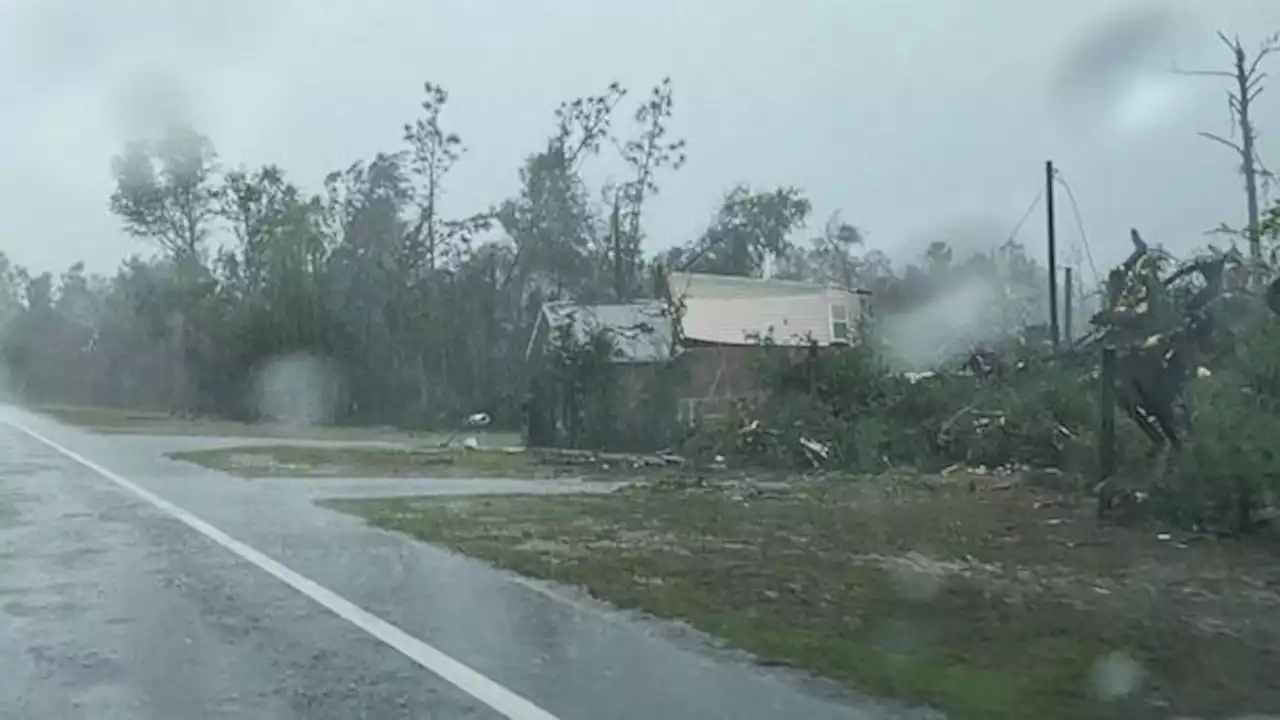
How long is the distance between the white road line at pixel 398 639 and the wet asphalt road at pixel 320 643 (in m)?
0.03

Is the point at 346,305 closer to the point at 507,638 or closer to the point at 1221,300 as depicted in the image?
the point at 1221,300

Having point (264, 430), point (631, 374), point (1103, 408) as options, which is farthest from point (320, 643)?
point (264, 430)

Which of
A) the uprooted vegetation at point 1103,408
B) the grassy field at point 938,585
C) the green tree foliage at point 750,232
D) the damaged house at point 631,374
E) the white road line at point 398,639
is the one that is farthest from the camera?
the green tree foliage at point 750,232

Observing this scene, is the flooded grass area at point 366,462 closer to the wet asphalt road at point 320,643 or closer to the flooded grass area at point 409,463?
the flooded grass area at point 409,463

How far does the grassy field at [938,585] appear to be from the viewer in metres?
9.11

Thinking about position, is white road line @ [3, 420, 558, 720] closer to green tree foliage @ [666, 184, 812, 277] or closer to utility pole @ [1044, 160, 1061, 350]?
utility pole @ [1044, 160, 1061, 350]

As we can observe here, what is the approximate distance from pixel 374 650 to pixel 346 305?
48.6 metres

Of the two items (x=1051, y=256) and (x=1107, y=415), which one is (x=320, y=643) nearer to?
(x=1107, y=415)

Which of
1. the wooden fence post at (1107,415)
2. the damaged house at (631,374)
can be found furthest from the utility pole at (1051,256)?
the wooden fence post at (1107,415)

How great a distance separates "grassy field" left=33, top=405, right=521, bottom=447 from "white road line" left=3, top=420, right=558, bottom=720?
79.1 feet

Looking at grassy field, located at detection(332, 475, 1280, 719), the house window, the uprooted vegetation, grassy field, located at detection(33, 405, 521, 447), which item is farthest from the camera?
the house window

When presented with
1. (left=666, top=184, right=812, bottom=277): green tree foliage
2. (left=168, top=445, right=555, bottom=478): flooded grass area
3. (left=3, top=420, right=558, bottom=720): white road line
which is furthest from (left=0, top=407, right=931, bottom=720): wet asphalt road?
(left=666, top=184, right=812, bottom=277): green tree foliage

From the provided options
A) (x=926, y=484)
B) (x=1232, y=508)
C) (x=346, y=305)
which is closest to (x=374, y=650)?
(x=1232, y=508)

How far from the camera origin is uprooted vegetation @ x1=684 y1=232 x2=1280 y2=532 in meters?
17.5
